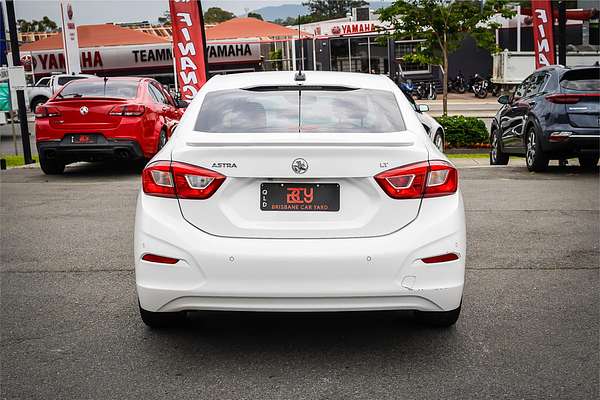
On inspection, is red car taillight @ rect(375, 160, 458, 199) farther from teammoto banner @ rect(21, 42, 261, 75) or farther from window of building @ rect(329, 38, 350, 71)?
window of building @ rect(329, 38, 350, 71)

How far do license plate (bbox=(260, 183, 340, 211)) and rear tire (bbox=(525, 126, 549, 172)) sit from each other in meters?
9.34

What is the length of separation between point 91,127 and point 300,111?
30.0ft

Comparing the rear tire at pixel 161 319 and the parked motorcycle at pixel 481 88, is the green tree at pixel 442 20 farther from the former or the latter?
the parked motorcycle at pixel 481 88

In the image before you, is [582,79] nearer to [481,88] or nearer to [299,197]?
[299,197]

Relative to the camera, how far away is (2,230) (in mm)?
8867

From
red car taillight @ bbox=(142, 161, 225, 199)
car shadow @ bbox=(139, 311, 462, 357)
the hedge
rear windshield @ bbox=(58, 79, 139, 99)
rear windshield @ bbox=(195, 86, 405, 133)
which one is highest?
rear windshield @ bbox=(195, 86, 405, 133)

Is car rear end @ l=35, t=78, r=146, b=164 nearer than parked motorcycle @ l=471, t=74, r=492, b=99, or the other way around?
car rear end @ l=35, t=78, r=146, b=164

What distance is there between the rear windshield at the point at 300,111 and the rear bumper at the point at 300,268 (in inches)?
25.4

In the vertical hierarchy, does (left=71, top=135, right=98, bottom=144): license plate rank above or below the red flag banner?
below

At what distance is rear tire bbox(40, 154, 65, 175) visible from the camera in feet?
47.3

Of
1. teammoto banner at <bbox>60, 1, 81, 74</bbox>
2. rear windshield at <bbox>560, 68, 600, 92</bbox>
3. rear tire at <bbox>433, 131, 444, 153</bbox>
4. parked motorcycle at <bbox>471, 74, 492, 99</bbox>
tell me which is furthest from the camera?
parked motorcycle at <bbox>471, 74, 492, 99</bbox>

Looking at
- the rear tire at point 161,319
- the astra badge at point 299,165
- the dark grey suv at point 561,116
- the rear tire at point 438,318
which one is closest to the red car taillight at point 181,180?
the astra badge at point 299,165

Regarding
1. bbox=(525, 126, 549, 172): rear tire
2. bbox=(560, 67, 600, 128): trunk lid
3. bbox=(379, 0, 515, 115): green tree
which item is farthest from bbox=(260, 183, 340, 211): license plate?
bbox=(379, 0, 515, 115): green tree

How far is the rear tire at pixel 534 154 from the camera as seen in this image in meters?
13.3
